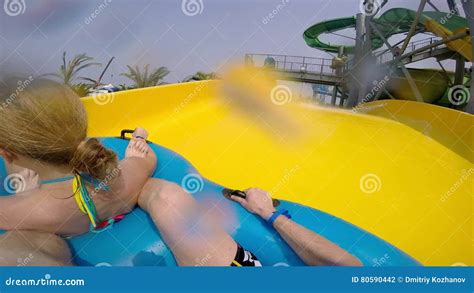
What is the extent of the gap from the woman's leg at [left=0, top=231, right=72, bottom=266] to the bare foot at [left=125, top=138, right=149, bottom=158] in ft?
1.28

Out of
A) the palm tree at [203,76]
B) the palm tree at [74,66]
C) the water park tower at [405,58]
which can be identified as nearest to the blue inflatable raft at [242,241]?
the palm tree at [74,66]

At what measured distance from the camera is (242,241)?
43.4 inches

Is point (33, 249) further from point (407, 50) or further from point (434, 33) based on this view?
point (407, 50)

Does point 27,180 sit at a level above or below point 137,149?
below

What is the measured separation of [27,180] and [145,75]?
64 cm

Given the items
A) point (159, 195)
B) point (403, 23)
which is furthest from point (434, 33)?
point (159, 195)

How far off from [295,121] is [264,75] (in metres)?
0.46

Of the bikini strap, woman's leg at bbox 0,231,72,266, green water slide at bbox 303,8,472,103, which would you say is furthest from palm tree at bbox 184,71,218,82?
green water slide at bbox 303,8,472,103

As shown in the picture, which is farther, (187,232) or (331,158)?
(331,158)

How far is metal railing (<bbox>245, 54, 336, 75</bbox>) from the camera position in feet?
4.64

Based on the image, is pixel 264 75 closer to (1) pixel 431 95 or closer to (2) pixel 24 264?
(2) pixel 24 264

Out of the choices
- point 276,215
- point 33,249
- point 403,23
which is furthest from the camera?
point 403,23

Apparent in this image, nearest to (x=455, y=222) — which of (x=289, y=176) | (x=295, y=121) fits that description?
(x=289, y=176)

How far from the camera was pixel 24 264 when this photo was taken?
1066 millimetres
